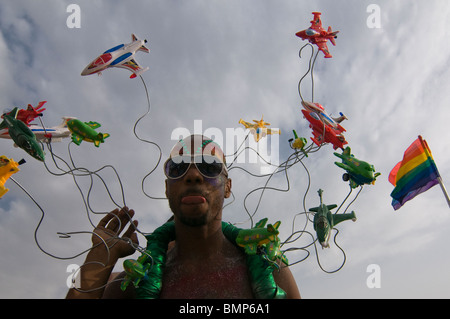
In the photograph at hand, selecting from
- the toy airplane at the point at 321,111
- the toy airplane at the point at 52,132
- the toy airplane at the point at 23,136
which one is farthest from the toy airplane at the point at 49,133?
the toy airplane at the point at 321,111

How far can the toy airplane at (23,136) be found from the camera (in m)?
2.28

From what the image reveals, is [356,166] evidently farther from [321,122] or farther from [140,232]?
[140,232]

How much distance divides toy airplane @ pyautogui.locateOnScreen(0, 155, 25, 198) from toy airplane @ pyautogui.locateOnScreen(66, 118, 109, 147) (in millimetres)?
464

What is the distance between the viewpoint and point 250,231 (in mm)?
2490

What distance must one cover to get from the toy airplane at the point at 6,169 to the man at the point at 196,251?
0.79m

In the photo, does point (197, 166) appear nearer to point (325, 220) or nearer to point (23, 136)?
point (325, 220)

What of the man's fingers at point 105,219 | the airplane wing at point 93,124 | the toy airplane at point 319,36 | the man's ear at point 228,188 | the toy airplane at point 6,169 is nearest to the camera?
the toy airplane at point 6,169

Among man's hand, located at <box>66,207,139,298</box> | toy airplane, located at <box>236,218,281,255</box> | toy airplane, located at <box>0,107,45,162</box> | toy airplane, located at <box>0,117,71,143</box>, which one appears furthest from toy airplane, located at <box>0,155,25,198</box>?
toy airplane, located at <box>236,218,281,255</box>

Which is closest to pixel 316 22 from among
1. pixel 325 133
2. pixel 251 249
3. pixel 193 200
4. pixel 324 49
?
pixel 324 49

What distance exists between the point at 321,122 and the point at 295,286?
1429mm

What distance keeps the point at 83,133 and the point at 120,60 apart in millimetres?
726

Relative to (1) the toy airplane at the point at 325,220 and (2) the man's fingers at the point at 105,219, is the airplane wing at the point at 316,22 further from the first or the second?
(2) the man's fingers at the point at 105,219
